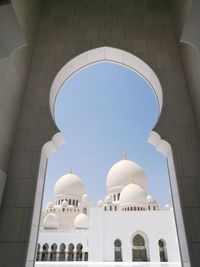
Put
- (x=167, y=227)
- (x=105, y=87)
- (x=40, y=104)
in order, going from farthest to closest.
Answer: (x=167, y=227) → (x=105, y=87) → (x=40, y=104)

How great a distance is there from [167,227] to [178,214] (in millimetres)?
13425

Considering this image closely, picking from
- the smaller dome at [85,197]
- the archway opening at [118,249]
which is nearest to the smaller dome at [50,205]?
the smaller dome at [85,197]

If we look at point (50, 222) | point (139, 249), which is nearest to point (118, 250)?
point (139, 249)

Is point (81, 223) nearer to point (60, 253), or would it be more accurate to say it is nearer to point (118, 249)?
point (60, 253)

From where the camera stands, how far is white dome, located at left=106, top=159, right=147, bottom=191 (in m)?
19.5

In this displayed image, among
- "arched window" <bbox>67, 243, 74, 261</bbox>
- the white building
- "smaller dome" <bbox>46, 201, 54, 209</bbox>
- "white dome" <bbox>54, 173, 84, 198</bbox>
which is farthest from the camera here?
"white dome" <bbox>54, 173, 84, 198</bbox>

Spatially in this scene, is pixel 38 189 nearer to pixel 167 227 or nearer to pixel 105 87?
pixel 105 87

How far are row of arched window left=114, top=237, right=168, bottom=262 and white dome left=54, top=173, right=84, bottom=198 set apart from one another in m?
10.5

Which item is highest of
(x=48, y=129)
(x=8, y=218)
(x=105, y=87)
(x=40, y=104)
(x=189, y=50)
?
(x=105, y=87)

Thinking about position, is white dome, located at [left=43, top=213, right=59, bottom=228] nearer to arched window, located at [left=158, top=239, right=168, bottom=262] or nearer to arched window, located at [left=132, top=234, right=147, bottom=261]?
arched window, located at [left=132, top=234, right=147, bottom=261]

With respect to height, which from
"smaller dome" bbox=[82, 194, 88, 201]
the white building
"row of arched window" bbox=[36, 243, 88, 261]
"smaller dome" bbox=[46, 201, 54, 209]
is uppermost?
"smaller dome" bbox=[82, 194, 88, 201]

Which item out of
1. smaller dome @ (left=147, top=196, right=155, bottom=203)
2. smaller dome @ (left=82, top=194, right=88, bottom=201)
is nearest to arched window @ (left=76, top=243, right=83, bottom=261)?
smaller dome @ (left=147, top=196, right=155, bottom=203)

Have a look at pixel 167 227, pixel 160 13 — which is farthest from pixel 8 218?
pixel 167 227

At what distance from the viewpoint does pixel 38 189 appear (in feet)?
6.78
